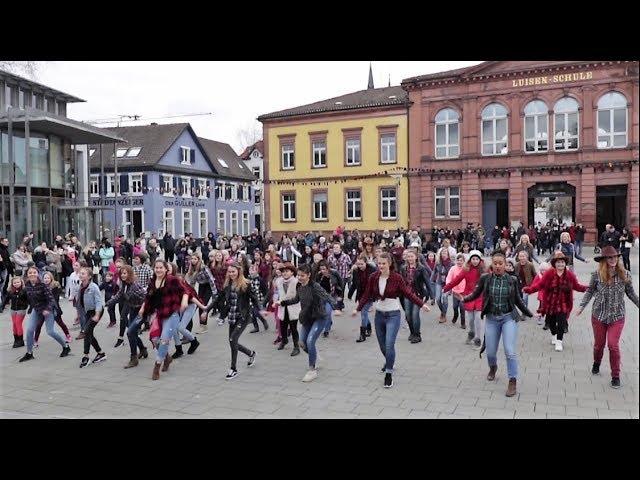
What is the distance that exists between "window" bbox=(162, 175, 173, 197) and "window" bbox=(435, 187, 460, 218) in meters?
20.6

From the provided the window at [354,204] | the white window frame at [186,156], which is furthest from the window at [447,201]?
the white window frame at [186,156]

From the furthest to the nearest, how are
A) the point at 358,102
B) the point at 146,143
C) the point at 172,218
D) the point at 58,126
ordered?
the point at 146,143 → the point at 172,218 → the point at 358,102 → the point at 58,126

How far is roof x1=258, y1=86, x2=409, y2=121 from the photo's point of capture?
123 feet

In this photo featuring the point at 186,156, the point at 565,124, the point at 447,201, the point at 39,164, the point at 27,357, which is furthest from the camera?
the point at 186,156

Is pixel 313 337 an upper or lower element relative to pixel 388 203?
lower

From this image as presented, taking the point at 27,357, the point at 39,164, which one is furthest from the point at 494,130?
the point at 27,357

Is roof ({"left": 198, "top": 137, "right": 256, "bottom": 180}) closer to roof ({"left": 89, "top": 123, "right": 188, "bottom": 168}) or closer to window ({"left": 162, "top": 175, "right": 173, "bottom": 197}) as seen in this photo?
roof ({"left": 89, "top": 123, "right": 188, "bottom": 168})

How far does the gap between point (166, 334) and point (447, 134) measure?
98.4 feet

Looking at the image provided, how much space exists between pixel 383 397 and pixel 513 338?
1754mm

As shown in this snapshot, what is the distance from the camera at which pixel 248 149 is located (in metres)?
67.1

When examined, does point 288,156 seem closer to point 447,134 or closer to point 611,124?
point 447,134

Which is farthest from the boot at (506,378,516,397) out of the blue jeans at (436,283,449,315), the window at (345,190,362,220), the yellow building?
the window at (345,190,362,220)

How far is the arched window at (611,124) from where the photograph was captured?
30.9 m

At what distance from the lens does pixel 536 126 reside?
33500mm
